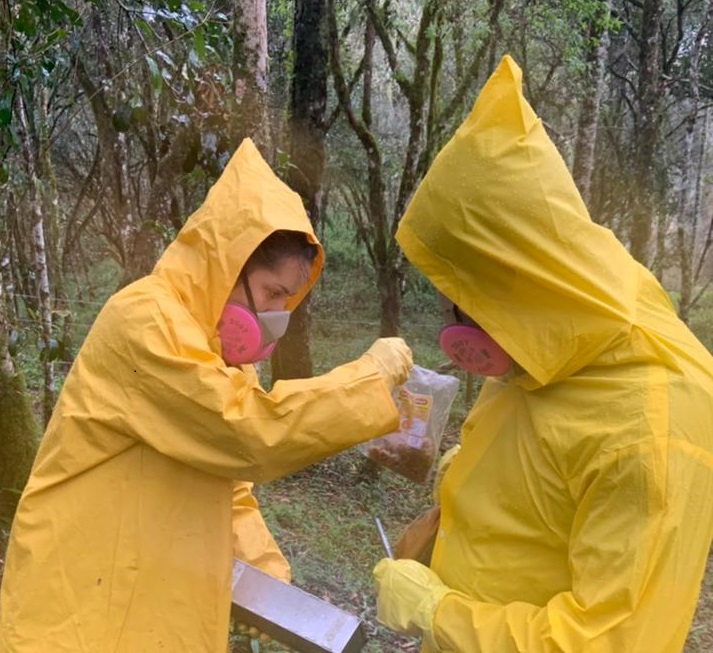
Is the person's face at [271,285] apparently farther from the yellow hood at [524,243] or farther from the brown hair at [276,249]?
the yellow hood at [524,243]

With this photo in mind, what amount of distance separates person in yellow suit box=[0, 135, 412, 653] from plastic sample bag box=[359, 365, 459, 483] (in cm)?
36

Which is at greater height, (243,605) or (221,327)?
(221,327)

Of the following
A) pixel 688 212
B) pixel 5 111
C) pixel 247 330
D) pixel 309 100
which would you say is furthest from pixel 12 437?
pixel 688 212

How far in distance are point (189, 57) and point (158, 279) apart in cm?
220

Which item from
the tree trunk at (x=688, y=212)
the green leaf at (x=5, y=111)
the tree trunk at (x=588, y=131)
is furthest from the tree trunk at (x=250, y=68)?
the tree trunk at (x=688, y=212)

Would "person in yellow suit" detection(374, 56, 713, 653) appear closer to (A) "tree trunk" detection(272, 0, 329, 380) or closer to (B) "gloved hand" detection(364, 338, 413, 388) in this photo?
(B) "gloved hand" detection(364, 338, 413, 388)

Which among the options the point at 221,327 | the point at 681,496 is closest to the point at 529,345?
the point at 681,496

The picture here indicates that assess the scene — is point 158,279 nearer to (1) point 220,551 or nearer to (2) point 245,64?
(1) point 220,551

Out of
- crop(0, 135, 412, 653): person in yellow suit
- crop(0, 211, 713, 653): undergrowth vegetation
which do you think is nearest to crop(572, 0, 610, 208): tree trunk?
crop(0, 211, 713, 653): undergrowth vegetation

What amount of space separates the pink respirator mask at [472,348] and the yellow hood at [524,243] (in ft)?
0.26

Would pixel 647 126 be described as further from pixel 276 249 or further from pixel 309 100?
pixel 276 249

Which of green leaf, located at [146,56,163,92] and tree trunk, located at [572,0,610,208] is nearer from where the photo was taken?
green leaf, located at [146,56,163,92]

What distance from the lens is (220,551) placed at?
183 centimetres

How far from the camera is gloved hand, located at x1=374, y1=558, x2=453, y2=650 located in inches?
63.4
